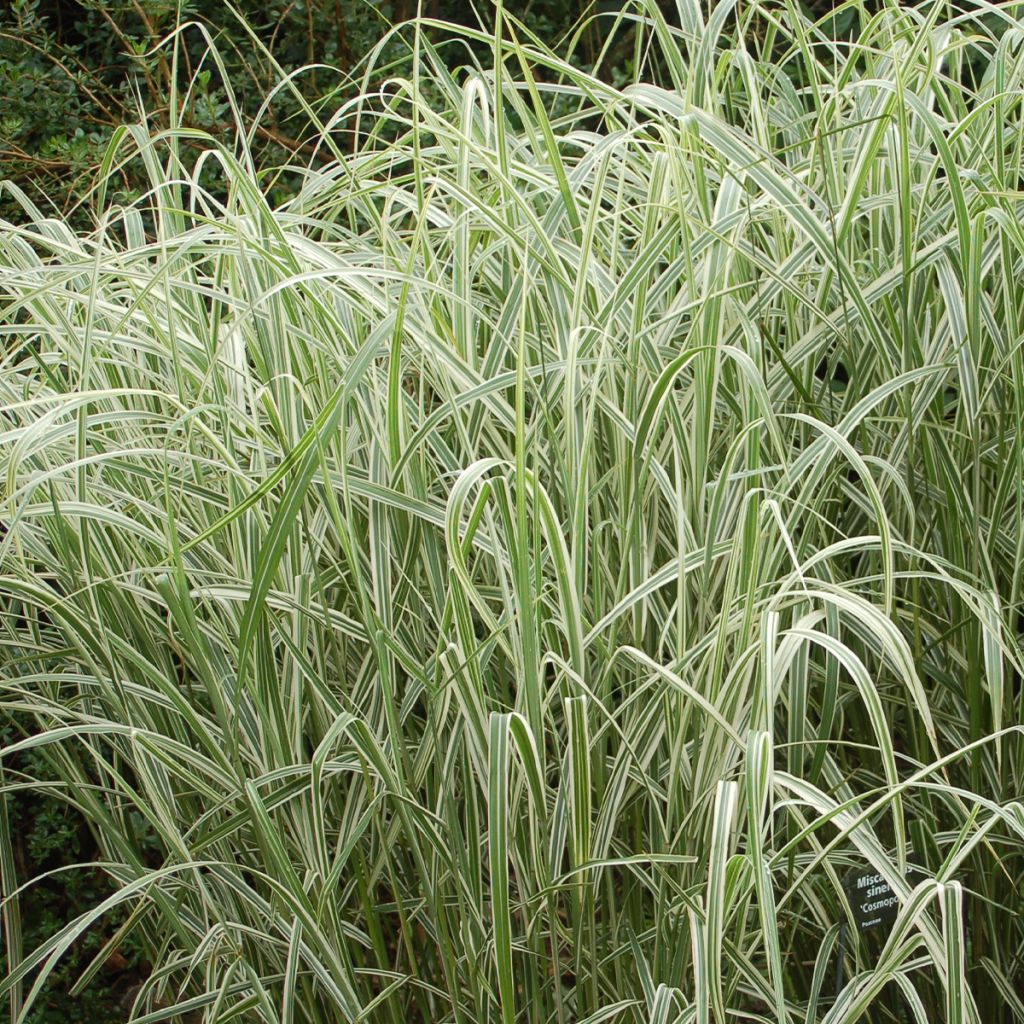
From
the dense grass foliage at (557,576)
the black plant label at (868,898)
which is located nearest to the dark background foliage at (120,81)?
the dense grass foliage at (557,576)

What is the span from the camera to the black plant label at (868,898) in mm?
1066

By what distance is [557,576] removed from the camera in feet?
3.32

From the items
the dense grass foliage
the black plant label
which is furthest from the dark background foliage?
the black plant label

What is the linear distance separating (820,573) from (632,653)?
0.26m

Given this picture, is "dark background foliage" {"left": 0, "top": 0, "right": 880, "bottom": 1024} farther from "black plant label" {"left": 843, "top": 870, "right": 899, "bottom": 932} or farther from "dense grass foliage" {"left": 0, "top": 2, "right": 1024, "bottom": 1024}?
"black plant label" {"left": 843, "top": 870, "right": 899, "bottom": 932}

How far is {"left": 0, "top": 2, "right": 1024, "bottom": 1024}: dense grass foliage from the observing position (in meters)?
1.05

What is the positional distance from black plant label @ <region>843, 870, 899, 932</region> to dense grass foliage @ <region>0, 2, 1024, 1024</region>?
37 mm

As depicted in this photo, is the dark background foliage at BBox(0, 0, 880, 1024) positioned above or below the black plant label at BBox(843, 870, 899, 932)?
above

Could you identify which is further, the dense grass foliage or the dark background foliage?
the dark background foliage

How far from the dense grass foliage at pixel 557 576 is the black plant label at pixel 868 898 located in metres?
0.04

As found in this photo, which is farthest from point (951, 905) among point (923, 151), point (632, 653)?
point (923, 151)

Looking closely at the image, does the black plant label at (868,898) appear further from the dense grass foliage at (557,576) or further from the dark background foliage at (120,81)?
the dark background foliage at (120,81)

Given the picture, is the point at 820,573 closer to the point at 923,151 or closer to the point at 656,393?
the point at 656,393

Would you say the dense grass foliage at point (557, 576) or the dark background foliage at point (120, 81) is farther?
the dark background foliage at point (120, 81)
